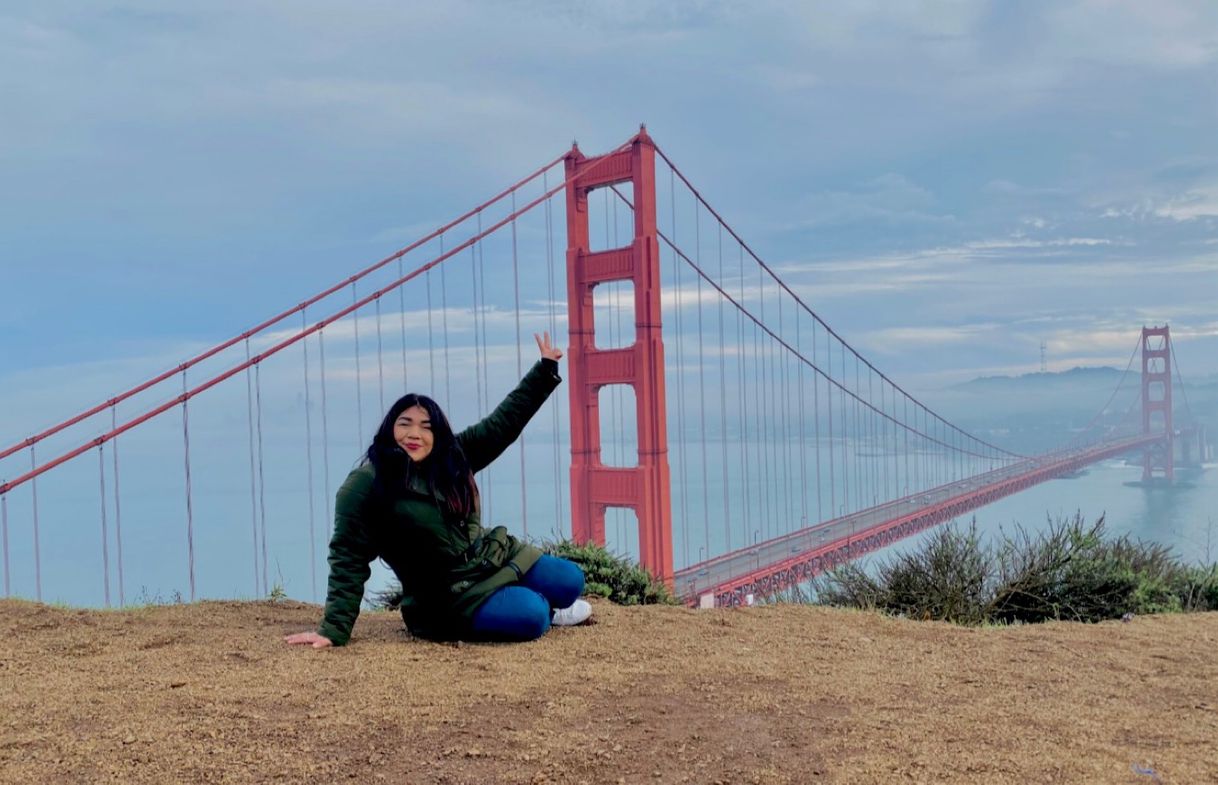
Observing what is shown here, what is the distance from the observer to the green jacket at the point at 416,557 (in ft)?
13.4

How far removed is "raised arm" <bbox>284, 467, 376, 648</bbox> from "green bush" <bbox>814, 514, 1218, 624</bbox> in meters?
3.61

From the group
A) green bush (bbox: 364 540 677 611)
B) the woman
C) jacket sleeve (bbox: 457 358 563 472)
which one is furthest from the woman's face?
green bush (bbox: 364 540 677 611)

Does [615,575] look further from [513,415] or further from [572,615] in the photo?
[513,415]

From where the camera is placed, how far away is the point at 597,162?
52.5 feet

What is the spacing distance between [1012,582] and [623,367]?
9020mm

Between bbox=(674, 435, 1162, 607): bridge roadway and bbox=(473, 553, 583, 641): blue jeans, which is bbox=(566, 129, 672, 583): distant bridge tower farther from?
bbox=(473, 553, 583, 641): blue jeans

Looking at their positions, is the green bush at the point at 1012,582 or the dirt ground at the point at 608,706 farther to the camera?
the green bush at the point at 1012,582

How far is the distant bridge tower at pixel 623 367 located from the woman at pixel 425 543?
10217 millimetres

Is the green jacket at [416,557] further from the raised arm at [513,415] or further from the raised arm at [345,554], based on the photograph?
the raised arm at [513,415]

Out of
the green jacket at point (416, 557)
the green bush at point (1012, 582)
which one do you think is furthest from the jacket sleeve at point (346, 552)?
the green bush at point (1012, 582)

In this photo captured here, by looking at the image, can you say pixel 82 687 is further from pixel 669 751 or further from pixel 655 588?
pixel 655 588

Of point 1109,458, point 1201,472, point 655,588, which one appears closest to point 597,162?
point 655,588

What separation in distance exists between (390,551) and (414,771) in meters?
1.65

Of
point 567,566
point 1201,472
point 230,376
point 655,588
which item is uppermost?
point 230,376
